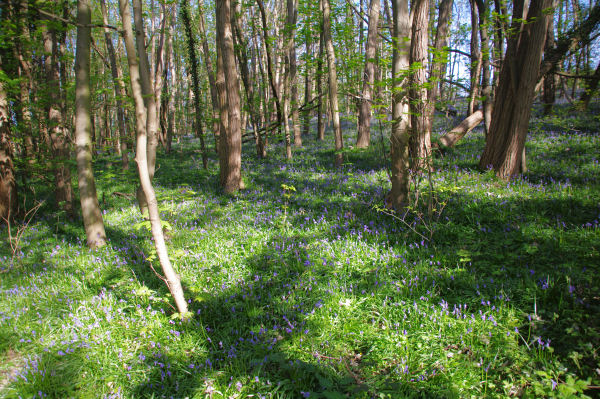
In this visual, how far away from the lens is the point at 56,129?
906 cm

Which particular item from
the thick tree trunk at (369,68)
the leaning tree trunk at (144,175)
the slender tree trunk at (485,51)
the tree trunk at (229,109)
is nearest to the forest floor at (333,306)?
the leaning tree trunk at (144,175)

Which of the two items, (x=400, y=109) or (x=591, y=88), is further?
(x=591, y=88)

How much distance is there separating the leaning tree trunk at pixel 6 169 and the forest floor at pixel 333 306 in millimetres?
3004

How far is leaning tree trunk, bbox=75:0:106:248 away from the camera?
5.66m

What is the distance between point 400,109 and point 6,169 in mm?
11115

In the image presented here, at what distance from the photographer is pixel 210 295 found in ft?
12.7

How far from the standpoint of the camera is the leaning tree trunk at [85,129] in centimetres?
566

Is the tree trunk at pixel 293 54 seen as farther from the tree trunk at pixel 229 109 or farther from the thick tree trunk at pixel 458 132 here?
the thick tree trunk at pixel 458 132

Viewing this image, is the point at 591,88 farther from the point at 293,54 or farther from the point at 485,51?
the point at 293,54

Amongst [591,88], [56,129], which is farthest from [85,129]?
[591,88]

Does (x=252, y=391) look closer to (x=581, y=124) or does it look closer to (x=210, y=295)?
(x=210, y=295)

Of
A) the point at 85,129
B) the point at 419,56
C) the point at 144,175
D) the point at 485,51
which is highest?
the point at 485,51

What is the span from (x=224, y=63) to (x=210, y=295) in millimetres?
7130

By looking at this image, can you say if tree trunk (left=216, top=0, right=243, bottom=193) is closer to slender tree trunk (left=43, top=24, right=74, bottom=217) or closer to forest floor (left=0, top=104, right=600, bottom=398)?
forest floor (left=0, top=104, right=600, bottom=398)
